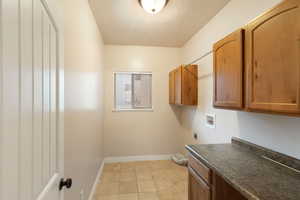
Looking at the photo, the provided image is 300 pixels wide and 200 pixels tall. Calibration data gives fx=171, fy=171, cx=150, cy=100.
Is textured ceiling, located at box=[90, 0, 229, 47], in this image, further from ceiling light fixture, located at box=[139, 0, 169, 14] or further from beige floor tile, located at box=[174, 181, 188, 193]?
beige floor tile, located at box=[174, 181, 188, 193]

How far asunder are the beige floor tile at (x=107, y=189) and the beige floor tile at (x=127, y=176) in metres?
0.21

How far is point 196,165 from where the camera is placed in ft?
5.46

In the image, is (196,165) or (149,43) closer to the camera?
(196,165)

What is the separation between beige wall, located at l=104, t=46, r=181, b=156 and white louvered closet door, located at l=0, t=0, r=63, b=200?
281cm

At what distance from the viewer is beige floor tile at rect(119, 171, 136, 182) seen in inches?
116

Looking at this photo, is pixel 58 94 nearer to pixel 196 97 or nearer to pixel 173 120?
pixel 196 97

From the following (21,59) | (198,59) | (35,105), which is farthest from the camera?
(198,59)

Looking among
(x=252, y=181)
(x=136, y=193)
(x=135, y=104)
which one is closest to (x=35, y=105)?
(x=252, y=181)

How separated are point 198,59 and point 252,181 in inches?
90.3

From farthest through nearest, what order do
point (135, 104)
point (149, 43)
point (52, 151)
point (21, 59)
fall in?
point (135, 104)
point (149, 43)
point (52, 151)
point (21, 59)

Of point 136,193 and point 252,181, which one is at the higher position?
point 252,181

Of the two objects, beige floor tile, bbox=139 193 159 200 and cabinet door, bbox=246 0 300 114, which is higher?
cabinet door, bbox=246 0 300 114

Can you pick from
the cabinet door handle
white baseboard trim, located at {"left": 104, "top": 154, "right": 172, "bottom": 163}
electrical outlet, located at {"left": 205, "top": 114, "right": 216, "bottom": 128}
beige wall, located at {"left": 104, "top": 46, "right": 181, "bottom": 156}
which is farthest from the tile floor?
electrical outlet, located at {"left": 205, "top": 114, "right": 216, "bottom": 128}

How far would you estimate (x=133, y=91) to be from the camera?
12.8 ft
